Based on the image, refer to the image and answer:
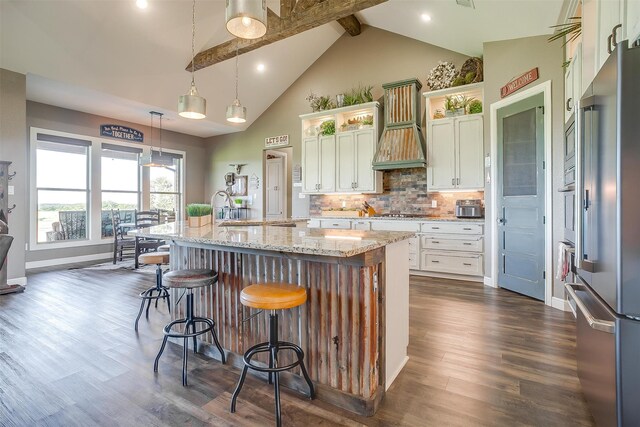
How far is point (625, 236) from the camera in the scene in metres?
1.23

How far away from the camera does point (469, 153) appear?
15.9 ft

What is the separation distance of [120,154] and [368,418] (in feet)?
24.2

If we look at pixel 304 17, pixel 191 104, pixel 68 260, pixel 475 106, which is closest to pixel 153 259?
pixel 191 104

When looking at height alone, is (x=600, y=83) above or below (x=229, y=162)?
below

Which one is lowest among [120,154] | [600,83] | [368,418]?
[368,418]

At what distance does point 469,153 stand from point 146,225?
5.97 meters

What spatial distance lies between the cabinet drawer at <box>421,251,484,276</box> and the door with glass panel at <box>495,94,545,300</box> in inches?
14.1

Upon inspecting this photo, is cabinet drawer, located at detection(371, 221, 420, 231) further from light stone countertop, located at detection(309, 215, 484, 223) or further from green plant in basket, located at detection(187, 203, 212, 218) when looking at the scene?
green plant in basket, located at detection(187, 203, 212, 218)

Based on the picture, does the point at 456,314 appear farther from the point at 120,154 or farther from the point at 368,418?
the point at 120,154

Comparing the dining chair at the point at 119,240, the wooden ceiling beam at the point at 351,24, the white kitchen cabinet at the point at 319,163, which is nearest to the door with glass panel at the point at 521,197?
the white kitchen cabinet at the point at 319,163

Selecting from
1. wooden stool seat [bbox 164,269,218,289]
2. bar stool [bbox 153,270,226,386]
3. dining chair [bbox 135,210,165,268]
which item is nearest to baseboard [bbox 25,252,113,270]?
dining chair [bbox 135,210,165,268]

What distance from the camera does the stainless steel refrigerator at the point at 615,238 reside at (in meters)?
1.22

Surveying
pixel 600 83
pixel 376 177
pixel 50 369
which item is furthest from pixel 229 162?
pixel 600 83

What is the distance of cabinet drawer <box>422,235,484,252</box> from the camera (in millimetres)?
4641
